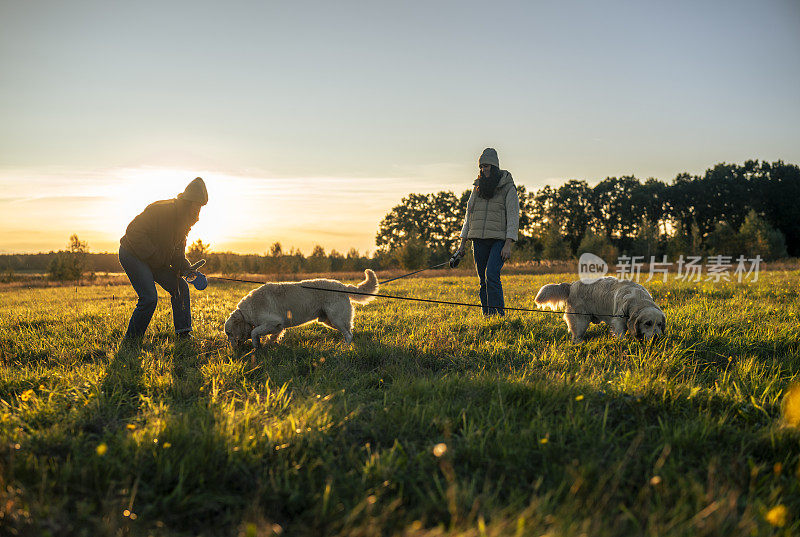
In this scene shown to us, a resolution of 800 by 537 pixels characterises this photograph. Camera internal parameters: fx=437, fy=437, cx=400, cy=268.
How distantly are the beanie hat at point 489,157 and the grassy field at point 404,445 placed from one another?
349cm

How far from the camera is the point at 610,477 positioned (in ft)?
8.66

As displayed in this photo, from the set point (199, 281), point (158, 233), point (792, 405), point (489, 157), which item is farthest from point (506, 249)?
point (158, 233)

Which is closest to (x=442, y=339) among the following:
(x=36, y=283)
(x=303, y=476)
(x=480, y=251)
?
(x=480, y=251)

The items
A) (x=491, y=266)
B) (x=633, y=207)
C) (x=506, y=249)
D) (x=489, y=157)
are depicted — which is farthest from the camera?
(x=633, y=207)

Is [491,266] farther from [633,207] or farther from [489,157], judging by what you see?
[633,207]

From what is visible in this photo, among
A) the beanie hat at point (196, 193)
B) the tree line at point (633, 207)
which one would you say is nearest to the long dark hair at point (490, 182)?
the beanie hat at point (196, 193)

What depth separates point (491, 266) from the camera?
7.60 meters

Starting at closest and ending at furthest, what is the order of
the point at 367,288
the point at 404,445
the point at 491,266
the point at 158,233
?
the point at 404,445 → the point at 158,233 → the point at 367,288 → the point at 491,266

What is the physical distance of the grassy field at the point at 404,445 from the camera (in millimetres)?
2295

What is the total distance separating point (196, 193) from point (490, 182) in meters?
4.66

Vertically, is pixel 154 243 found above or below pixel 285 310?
above

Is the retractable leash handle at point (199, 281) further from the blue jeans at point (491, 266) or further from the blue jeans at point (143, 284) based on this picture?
the blue jeans at point (491, 266)

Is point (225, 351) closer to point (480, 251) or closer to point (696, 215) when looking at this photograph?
point (480, 251)

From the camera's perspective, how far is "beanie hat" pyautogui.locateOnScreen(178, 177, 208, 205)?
645 centimetres
